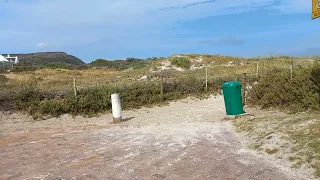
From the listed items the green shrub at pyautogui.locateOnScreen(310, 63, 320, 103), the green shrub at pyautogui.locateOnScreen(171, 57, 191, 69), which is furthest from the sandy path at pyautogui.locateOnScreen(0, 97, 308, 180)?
the green shrub at pyautogui.locateOnScreen(171, 57, 191, 69)

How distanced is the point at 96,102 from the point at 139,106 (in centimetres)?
177

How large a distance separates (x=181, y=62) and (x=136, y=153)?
35.3 meters

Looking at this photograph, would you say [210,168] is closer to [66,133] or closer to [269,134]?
[269,134]

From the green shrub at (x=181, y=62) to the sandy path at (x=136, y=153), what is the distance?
29.5 meters

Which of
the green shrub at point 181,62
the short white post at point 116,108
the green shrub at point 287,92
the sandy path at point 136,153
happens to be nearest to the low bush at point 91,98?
the sandy path at point 136,153

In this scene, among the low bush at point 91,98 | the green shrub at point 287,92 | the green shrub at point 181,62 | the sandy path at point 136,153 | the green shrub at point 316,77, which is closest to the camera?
the sandy path at point 136,153

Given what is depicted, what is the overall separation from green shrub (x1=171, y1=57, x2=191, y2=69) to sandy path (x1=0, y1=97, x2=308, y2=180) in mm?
29541

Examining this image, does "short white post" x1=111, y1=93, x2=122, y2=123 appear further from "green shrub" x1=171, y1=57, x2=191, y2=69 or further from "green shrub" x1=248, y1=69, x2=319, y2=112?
"green shrub" x1=171, y1=57, x2=191, y2=69

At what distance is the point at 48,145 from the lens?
32.1ft

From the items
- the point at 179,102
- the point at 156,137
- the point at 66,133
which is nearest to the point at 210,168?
the point at 156,137

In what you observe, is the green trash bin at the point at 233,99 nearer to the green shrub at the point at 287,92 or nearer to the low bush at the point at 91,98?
the green shrub at the point at 287,92

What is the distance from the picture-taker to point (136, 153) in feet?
27.9

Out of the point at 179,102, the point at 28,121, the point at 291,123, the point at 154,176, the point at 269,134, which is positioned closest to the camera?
the point at 154,176

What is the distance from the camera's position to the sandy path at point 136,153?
7055 mm
